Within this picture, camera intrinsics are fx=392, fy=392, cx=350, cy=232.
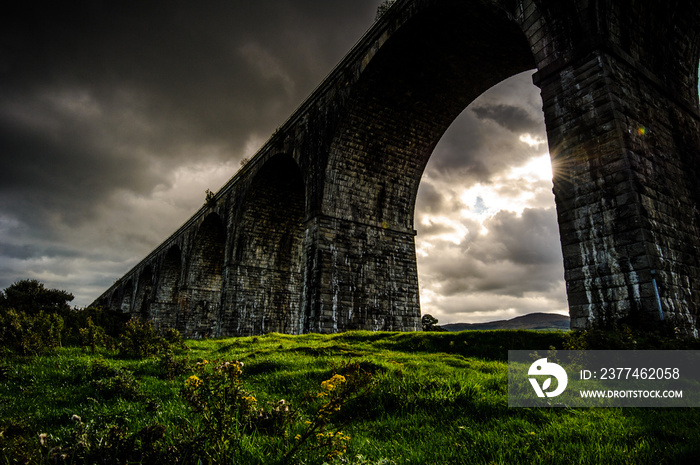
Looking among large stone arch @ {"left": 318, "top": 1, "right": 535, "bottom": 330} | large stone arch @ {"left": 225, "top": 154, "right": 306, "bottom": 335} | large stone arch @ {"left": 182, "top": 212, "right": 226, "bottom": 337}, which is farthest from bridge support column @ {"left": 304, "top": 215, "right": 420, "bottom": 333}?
large stone arch @ {"left": 182, "top": 212, "right": 226, "bottom": 337}

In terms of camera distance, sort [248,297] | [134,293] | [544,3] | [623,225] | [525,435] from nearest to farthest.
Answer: [525,435] < [623,225] < [544,3] < [248,297] < [134,293]

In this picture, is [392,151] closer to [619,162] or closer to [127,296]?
[619,162]

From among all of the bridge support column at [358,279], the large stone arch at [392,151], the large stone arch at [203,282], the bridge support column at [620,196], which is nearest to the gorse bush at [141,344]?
the bridge support column at [358,279]

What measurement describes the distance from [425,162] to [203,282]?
21065 millimetres

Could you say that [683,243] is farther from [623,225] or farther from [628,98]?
[628,98]

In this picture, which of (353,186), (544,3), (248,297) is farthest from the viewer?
(248,297)

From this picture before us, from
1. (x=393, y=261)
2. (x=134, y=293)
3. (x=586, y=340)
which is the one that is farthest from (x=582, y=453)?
(x=134, y=293)

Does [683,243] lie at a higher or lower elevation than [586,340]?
higher

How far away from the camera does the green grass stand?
260cm

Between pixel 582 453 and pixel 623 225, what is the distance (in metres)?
5.41

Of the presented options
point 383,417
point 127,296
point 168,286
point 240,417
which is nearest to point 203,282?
point 168,286

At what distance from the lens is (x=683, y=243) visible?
7.35 metres

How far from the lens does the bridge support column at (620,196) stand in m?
6.40

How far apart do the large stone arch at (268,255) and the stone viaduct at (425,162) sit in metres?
0.09
